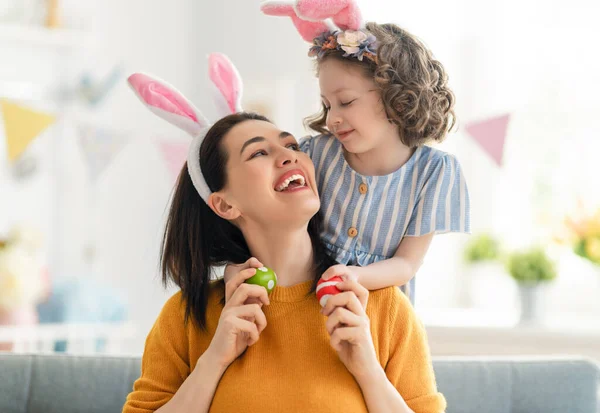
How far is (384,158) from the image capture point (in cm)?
179

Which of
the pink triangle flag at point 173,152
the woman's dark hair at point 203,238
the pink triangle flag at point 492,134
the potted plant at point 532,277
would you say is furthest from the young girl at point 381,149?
the pink triangle flag at point 173,152

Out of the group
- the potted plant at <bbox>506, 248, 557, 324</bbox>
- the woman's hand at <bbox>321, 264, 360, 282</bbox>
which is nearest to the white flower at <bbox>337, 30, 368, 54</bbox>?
the woman's hand at <bbox>321, 264, 360, 282</bbox>

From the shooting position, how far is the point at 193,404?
1.58 m

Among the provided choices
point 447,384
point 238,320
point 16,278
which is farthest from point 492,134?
point 16,278

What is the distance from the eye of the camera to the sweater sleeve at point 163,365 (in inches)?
65.4

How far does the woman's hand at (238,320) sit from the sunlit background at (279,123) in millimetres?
1775

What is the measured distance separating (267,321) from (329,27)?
65cm

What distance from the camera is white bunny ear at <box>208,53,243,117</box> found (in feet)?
6.32

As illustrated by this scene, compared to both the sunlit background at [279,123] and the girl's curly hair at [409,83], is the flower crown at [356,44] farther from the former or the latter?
the sunlit background at [279,123]

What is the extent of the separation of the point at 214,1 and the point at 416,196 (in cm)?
303

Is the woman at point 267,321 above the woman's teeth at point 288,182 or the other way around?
the other way around

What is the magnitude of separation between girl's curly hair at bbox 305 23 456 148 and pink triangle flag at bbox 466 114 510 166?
85 centimetres

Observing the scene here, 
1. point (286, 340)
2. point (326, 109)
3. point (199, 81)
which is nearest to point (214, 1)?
point (199, 81)

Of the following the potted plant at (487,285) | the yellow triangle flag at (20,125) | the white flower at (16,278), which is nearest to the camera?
the yellow triangle flag at (20,125)
